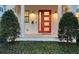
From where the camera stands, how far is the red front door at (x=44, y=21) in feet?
70.0

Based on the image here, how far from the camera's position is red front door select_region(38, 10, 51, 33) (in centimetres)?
2134

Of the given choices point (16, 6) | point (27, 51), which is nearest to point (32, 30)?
point (16, 6)

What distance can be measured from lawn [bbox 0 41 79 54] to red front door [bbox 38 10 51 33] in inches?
262

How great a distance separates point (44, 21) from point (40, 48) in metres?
8.37

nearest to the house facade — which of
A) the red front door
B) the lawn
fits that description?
the red front door

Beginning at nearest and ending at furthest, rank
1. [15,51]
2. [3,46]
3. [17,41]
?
[15,51] < [3,46] < [17,41]

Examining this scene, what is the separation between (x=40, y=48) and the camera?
1352 centimetres

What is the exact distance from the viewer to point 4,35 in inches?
552

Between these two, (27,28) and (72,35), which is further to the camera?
(27,28)

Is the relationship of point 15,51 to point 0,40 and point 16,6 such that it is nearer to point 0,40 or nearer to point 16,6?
point 0,40

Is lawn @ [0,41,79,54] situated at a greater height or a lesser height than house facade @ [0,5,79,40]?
lesser

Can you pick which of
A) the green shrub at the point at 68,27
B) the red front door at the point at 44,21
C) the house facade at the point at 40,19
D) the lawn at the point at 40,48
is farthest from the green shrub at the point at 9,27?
the red front door at the point at 44,21

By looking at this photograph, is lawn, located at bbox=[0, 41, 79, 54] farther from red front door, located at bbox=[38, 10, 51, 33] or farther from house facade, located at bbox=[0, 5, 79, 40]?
red front door, located at bbox=[38, 10, 51, 33]

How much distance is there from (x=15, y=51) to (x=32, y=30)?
315 inches
